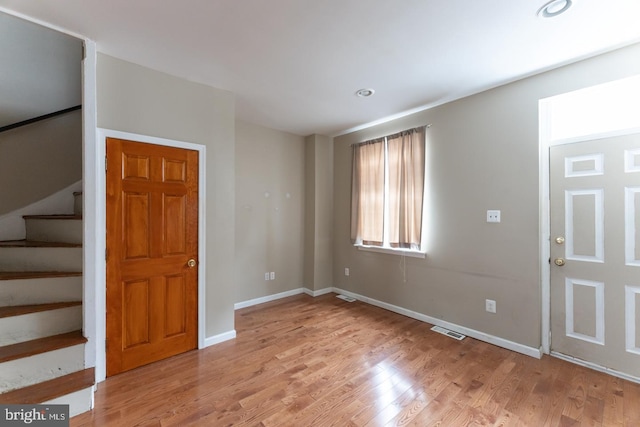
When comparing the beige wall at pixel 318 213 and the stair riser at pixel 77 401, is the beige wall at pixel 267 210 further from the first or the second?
the stair riser at pixel 77 401

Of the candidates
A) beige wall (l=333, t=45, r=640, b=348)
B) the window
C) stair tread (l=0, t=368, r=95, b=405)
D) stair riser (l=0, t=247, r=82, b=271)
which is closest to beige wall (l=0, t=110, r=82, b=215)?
stair riser (l=0, t=247, r=82, b=271)

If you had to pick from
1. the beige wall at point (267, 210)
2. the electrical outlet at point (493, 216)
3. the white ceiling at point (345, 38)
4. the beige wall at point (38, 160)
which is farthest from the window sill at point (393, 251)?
the beige wall at point (38, 160)

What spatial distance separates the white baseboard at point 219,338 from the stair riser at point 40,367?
1.02 meters

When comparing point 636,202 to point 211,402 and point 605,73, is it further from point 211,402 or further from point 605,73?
point 211,402

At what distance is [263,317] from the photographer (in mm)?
3512

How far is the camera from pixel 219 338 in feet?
9.33

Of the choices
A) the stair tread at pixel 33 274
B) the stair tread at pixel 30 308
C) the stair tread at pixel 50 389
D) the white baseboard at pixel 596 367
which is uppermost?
the stair tread at pixel 33 274

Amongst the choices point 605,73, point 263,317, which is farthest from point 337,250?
point 605,73

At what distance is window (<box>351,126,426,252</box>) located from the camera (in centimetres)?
338

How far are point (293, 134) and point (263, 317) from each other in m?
2.89

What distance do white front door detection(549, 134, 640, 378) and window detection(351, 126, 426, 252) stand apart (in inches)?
51.9

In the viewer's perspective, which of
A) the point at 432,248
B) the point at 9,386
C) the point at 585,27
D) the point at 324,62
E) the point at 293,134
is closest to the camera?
the point at 9,386

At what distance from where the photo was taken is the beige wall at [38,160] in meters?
2.68

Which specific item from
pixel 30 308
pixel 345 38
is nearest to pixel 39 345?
pixel 30 308
